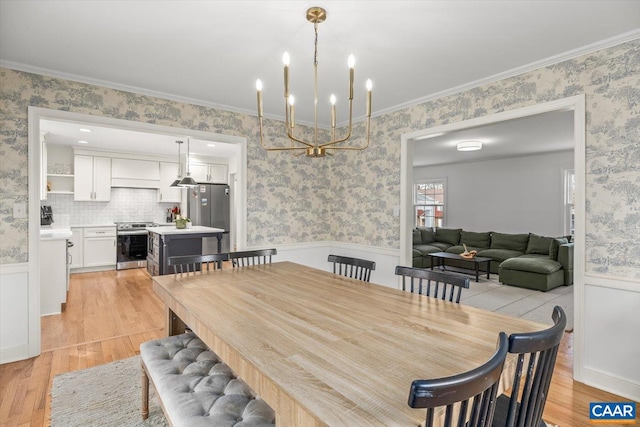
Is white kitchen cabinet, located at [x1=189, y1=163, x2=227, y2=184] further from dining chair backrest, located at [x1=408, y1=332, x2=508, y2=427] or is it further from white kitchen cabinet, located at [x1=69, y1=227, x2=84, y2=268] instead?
dining chair backrest, located at [x1=408, y1=332, x2=508, y2=427]

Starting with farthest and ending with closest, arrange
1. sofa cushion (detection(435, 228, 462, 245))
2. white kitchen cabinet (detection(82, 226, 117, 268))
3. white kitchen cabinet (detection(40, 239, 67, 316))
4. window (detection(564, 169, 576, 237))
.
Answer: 1. sofa cushion (detection(435, 228, 462, 245))
2. window (detection(564, 169, 576, 237))
3. white kitchen cabinet (detection(82, 226, 117, 268))
4. white kitchen cabinet (detection(40, 239, 67, 316))

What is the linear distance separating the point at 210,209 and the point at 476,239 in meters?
6.01

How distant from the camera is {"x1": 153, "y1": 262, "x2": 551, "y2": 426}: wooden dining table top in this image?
87cm

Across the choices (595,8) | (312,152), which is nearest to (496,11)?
(595,8)

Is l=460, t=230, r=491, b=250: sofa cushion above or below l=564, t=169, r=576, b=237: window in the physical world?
below

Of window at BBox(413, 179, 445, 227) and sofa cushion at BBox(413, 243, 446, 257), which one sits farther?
window at BBox(413, 179, 445, 227)

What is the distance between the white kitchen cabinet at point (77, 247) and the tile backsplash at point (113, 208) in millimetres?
412

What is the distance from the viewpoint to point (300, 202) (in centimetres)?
448

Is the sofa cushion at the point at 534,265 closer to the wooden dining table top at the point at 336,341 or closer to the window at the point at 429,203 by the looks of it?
the window at the point at 429,203

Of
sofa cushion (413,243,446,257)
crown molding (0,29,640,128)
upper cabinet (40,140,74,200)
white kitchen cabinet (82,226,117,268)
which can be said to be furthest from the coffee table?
upper cabinet (40,140,74,200)

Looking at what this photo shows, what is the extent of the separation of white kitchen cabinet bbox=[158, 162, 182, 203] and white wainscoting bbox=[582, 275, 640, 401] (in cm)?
725

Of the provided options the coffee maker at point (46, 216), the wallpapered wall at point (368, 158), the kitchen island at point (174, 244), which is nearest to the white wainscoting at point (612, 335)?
the wallpapered wall at point (368, 158)

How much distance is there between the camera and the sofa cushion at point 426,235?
7.77 metres

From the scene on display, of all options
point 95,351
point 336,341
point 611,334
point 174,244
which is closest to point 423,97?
point 611,334
